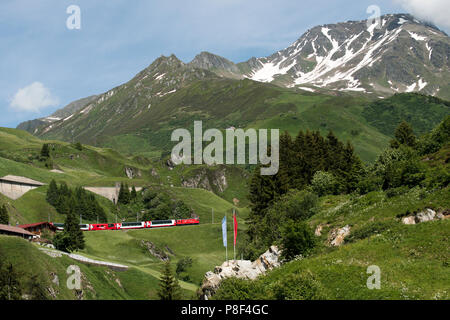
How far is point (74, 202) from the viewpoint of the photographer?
160625 millimetres

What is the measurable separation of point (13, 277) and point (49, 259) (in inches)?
634

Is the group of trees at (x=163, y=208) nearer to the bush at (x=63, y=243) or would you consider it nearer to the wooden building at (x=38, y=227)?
the wooden building at (x=38, y=227)

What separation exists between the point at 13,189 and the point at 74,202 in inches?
1117

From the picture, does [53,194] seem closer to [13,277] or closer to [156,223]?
[156,223]

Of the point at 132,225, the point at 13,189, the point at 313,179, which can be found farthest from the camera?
the point at 13,189

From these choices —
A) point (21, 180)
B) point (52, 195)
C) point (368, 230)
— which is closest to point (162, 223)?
point (52, 195)

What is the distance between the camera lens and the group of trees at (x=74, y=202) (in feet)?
519

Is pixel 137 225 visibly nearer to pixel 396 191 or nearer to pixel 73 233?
pixel 73 233

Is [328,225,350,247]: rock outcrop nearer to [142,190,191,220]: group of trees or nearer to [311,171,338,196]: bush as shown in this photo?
[311,171,338,196]: bush

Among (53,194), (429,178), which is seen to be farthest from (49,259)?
(53,194)

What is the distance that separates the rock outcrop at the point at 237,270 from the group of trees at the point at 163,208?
413 ft

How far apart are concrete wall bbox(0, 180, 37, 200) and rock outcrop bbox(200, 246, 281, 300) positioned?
472 feet
